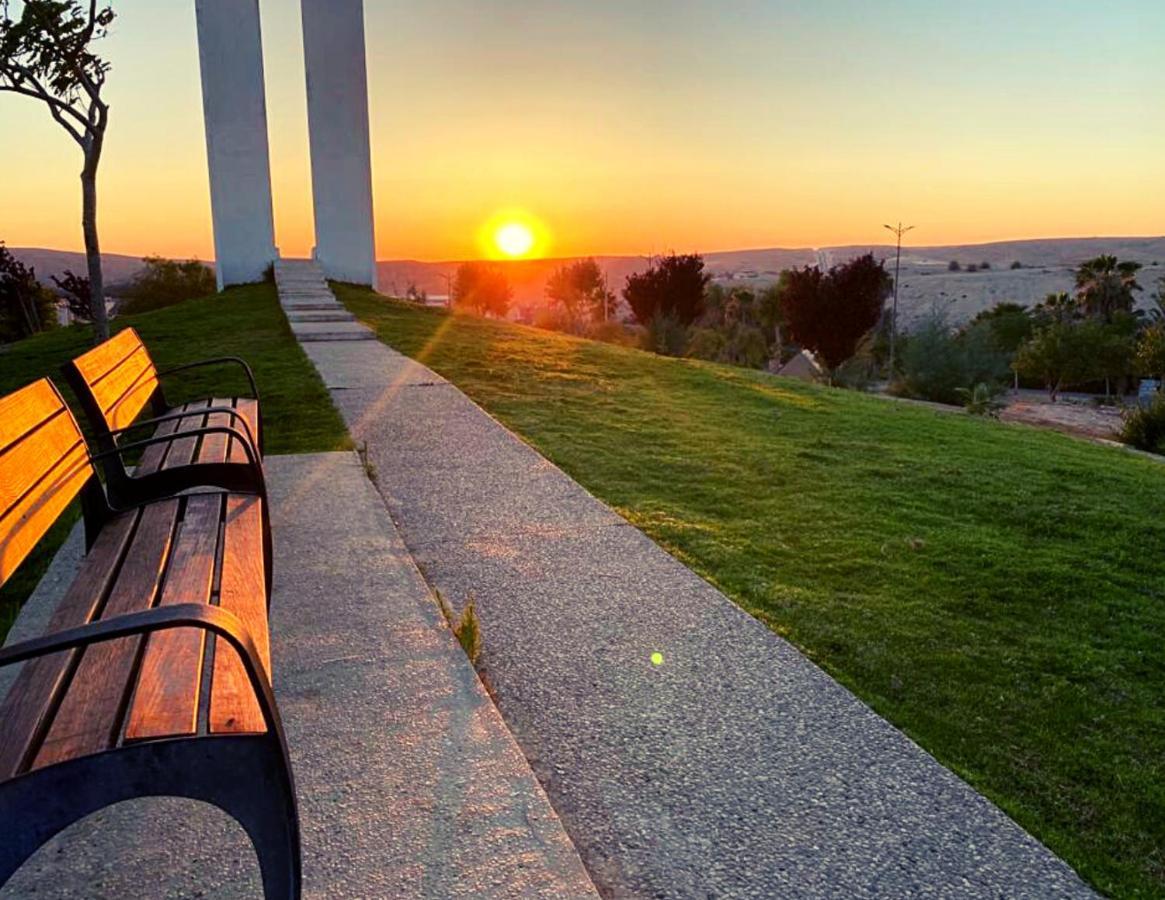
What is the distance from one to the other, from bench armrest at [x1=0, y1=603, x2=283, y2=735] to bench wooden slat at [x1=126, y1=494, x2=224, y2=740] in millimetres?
155

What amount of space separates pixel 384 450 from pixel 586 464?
1351 millimetres

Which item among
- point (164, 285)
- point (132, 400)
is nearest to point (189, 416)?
point (132, 400)

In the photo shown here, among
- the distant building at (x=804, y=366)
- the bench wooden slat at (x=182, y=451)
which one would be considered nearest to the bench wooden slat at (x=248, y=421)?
the bench wooden slat at (x=182, y=451)

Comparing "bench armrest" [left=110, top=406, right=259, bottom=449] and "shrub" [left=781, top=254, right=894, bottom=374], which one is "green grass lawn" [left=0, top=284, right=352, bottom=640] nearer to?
"bench armrest" [left=110, top=406, right=259, bottom=449]

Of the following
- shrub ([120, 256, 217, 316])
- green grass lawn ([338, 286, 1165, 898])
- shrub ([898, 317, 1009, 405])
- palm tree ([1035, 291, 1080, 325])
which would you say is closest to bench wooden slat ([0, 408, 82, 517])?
green grass lawn ([338, 286, 1165, 898])

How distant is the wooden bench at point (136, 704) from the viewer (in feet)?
4.45

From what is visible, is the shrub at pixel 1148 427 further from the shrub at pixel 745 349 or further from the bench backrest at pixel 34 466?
the shrub at pixel 745 349

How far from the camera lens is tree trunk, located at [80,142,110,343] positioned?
11062mm

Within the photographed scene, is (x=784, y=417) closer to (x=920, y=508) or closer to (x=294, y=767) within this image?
(x=920, y=508)

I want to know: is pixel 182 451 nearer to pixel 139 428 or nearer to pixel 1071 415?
pixel 139 428

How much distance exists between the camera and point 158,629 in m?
1.36

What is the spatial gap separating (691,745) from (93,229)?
12.1 metres

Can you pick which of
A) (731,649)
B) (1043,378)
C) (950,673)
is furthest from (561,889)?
(1043,378)

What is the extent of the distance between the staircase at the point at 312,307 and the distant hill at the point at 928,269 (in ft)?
87.6
